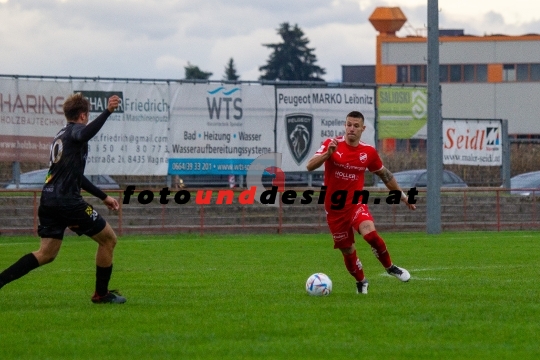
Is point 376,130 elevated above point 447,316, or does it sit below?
above

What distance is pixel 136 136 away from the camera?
29344 millimetres

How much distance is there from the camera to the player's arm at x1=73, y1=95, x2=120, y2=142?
378 inches

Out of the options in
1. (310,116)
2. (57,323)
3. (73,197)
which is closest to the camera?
Result: (57,323)

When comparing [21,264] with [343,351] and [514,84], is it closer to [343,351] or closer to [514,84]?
[343,351]

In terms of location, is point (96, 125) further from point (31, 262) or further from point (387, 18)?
point (387, 18)

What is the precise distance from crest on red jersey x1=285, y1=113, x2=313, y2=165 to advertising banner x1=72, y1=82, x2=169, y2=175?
370 cm

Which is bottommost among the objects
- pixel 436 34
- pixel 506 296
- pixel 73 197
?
pixel 506 296

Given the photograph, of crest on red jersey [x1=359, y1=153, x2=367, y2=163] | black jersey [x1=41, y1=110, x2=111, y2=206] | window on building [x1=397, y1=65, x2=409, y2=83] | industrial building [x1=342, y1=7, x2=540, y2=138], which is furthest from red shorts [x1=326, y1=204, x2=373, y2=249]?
window on building [x1=397, y1=65, x2=409, y2=83]

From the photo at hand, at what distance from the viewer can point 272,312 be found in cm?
971

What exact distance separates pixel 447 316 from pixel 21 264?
3.96 metres

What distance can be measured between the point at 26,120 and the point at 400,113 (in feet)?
37.3

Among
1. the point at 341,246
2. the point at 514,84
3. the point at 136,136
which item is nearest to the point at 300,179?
the point at 136,136

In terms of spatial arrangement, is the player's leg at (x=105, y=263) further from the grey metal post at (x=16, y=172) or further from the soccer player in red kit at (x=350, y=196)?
the grey metal post at (x=16, y=172)

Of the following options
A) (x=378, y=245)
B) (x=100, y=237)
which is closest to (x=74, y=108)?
(x=100, y=237)
